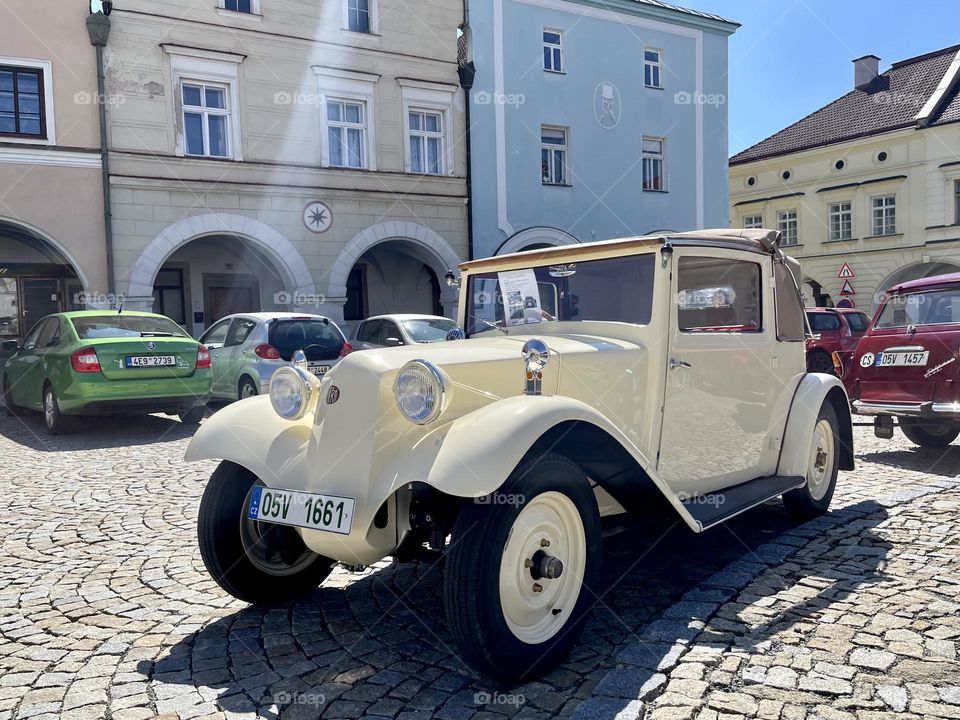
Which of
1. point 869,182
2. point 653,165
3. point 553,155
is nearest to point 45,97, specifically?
point 553,155

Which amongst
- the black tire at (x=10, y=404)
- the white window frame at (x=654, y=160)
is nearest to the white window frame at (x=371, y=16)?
the white window frame at (x=654, y=160)

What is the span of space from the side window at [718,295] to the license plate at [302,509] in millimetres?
2034

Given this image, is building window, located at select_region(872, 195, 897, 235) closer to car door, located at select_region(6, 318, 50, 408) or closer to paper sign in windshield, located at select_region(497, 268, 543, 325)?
car door, located at select_region(6, 318, 50, 408)

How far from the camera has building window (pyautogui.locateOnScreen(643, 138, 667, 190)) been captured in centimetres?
2302

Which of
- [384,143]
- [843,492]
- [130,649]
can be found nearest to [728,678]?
[130,649]

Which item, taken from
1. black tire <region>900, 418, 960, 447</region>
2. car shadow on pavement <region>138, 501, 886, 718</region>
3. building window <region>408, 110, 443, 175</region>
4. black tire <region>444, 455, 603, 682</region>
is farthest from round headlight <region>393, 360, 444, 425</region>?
building window <region>408, 110, 443, 175</region>

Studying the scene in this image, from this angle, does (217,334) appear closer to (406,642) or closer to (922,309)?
(922,309)

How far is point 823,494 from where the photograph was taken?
5582 millimetres

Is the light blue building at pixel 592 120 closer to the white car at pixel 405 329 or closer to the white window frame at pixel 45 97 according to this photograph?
the white car at pixel 405 329

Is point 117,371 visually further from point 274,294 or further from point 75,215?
point 274,294

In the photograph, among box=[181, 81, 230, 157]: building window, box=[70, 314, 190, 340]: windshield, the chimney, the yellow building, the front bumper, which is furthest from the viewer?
the chimney

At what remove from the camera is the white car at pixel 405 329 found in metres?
12.2

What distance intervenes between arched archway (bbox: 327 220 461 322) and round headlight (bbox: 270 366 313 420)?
1516 cm

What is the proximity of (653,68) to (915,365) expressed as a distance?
17.3 metres
